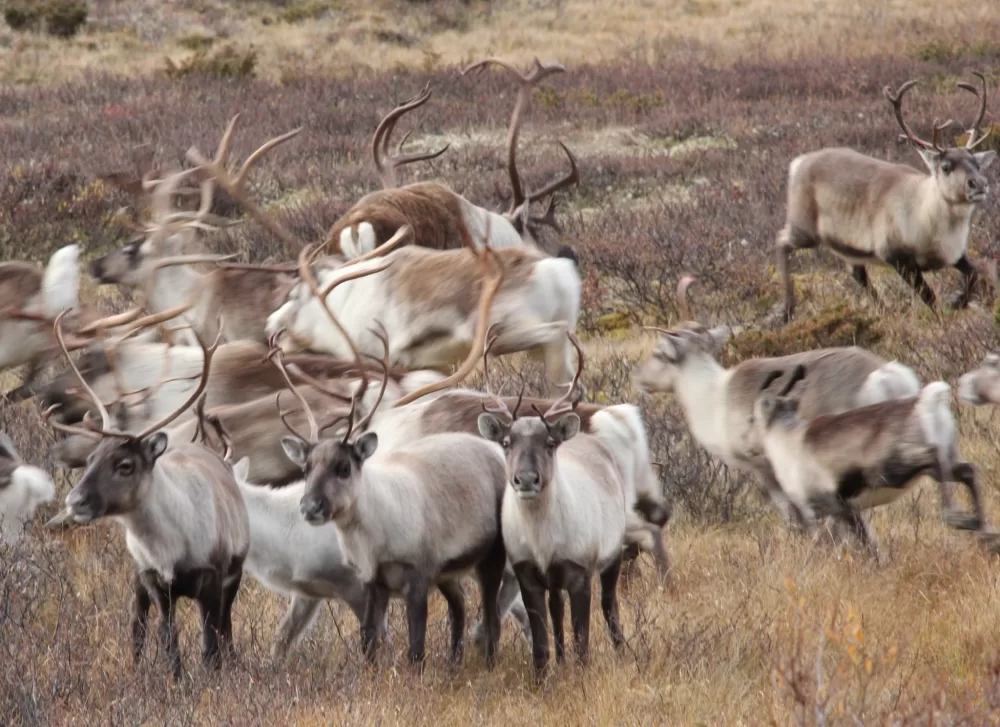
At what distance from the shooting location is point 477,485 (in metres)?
4.70

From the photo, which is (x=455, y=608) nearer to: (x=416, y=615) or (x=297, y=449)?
(x=416, y=615)

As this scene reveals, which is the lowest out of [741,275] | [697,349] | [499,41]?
[499,41]

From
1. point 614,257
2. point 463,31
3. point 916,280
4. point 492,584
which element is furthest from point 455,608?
point 463,31

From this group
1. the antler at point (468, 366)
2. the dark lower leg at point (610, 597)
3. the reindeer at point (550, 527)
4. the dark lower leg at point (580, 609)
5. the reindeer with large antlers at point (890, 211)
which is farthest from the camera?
the reindeer with large antlers at point (890, 211)

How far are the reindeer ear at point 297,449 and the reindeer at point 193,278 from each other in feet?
10.6

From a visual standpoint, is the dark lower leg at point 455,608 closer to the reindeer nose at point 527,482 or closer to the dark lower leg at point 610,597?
the dark lower leg at point 610,597

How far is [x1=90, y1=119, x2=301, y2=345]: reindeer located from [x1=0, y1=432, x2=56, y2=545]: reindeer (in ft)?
7.35

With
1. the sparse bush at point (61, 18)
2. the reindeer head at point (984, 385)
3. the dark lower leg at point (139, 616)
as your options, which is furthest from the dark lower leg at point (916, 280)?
the sparse bush at point (61, 18)

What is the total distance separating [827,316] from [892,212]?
139cm

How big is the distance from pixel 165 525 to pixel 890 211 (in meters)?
6.32

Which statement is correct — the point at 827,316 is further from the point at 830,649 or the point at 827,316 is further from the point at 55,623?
the point at 55,623

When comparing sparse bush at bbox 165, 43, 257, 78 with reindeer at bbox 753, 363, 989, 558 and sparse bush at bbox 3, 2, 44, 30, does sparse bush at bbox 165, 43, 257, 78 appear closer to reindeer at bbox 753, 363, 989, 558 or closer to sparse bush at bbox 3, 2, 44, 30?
sparse bush at bbox 3, 2, 44, 30

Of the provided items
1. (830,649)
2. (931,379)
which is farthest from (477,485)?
(931,379)

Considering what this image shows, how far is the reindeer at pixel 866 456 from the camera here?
5.01 m
